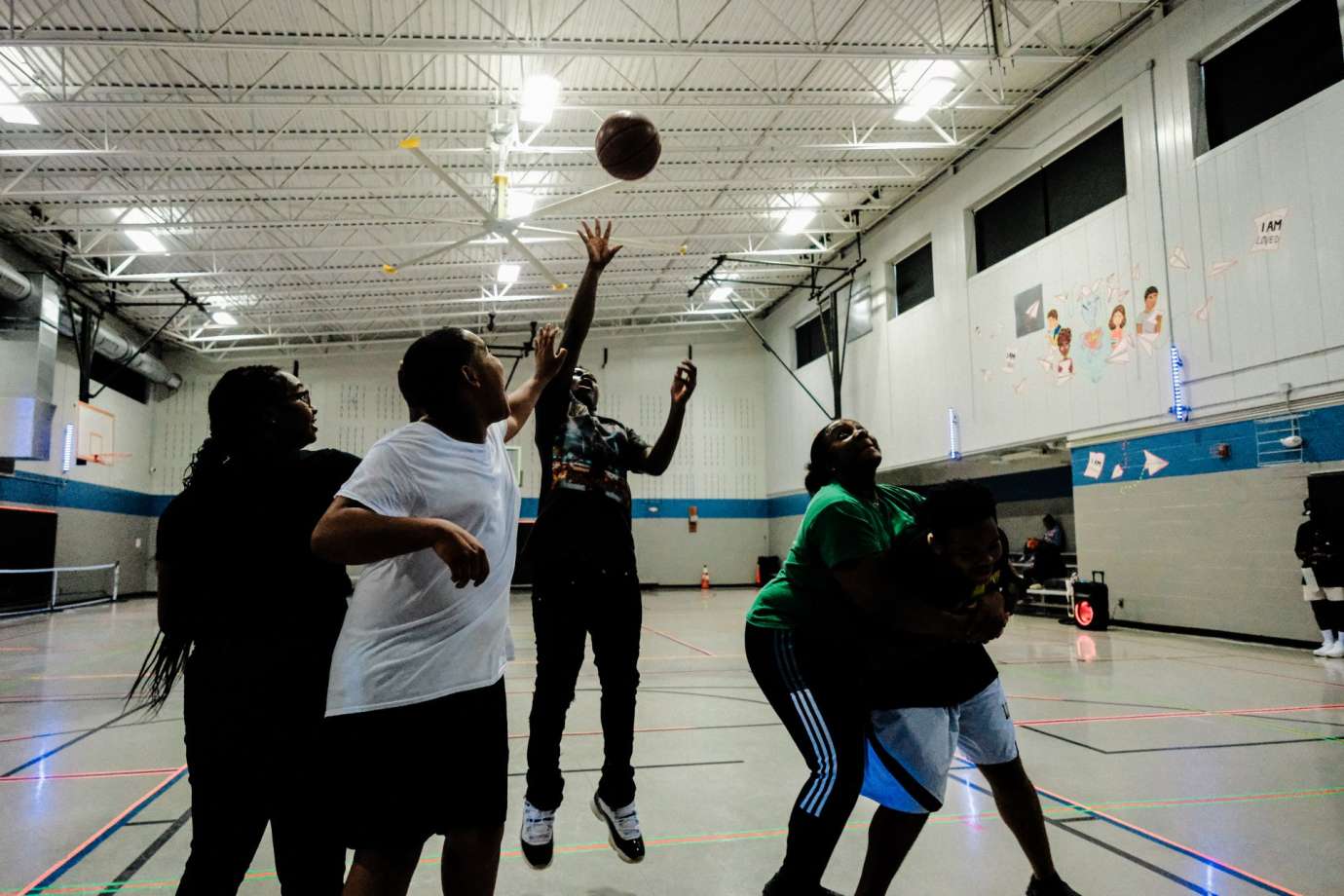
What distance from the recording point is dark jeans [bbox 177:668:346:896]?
1.73m

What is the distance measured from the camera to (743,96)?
11.4 meters

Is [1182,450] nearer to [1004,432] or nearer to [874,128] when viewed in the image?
[1004,432]

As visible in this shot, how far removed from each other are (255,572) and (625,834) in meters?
1.47

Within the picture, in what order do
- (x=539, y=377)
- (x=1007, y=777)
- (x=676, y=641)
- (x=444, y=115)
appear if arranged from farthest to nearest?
(x=444, y=115), (x=676, y=641), (x=539, y=377), (x=1007, y=777)

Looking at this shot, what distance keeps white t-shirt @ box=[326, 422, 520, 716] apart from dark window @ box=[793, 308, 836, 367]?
1688cm

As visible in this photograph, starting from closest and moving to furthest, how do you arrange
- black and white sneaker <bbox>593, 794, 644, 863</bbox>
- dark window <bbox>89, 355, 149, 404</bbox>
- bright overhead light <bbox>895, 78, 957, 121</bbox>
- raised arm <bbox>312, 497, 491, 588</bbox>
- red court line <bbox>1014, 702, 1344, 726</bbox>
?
raised arm <bbox>312, 497, 491, 588</bbox>, black and white sneaker <bbox>593, 794, 644, 863</bbox>, red court line <bbox>1014, 702, 1344, 726</bbox>, bright overhead light <bbox>895, 78, 957, 121</bbox>, dark window <bbox>89, 355, 149, 404</bbox>

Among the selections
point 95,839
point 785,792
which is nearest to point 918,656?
point 785,792

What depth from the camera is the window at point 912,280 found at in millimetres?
15008

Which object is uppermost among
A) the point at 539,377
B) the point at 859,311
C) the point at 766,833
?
the point at 859,311

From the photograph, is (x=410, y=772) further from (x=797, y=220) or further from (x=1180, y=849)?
(x=797, y=220)

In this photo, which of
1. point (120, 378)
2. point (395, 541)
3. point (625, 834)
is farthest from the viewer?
point (120, 378)

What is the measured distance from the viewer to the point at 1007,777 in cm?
217

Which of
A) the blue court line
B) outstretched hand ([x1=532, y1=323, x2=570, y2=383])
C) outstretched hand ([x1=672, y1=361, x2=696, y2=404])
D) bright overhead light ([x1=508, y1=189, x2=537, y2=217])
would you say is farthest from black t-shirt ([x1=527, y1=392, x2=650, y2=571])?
bright overhead light ([x1=508, y1=189, x2=537, y2=217])

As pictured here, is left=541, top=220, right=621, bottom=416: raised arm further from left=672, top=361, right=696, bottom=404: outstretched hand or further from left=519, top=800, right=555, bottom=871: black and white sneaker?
left=519, top=800, right=555, bottom=871: black and white sneaker
